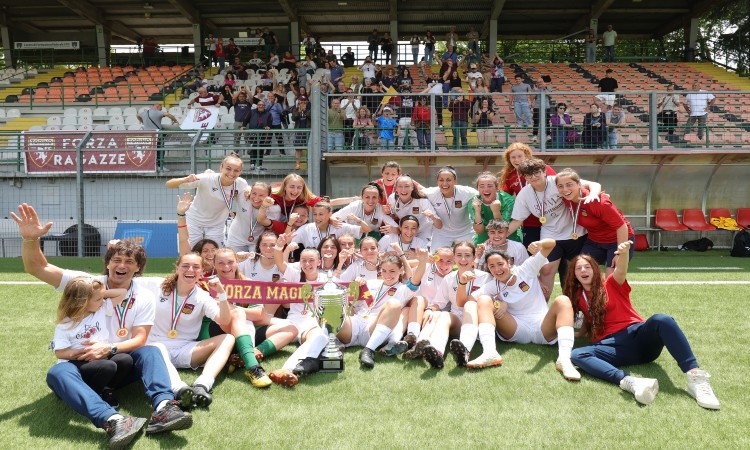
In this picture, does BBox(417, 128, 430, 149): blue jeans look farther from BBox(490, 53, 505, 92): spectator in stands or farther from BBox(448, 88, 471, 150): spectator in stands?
BBox(490, 53, 505, 92): spectator in stands

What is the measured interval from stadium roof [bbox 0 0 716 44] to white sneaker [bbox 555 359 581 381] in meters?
20.3

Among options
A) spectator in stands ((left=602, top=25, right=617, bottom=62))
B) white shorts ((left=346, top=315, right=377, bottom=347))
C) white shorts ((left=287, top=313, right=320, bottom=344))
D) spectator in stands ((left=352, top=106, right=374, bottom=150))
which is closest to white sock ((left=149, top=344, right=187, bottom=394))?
white shorts ((left=287, top=313, right=320, bottom=344))

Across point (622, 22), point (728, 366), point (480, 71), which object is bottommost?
point (728, 366)

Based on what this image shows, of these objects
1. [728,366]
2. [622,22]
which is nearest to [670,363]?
[728,366]

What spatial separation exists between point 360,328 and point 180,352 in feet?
5.38

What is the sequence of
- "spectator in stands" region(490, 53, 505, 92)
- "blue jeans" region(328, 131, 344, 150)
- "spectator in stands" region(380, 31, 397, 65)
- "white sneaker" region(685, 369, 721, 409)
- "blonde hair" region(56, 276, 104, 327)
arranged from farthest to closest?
"spectator in stands" region(380, 31, 397, 65) → "spectator in stands" region(490, 53, 505, 92) → "blue jeans" region(328, 131, 344, 150) → "white sneaker" region(685, 369, 721, 409) → "blonde hair" region(56, 276, 104, 327)

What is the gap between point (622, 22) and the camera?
87.6 ft

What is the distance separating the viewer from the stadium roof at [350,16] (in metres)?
24.2

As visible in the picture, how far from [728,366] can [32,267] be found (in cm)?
544

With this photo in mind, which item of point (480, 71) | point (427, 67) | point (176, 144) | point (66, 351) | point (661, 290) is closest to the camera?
point (66, 351)

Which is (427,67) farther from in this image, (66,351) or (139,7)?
(66,351)

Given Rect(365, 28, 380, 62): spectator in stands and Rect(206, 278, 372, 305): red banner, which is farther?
Rect(365, 28, 380, 62): spectator in stands

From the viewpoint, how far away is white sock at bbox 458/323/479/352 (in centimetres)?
533

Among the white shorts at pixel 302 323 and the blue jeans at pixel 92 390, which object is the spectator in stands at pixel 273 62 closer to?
the white shorts at pixel 302 323
